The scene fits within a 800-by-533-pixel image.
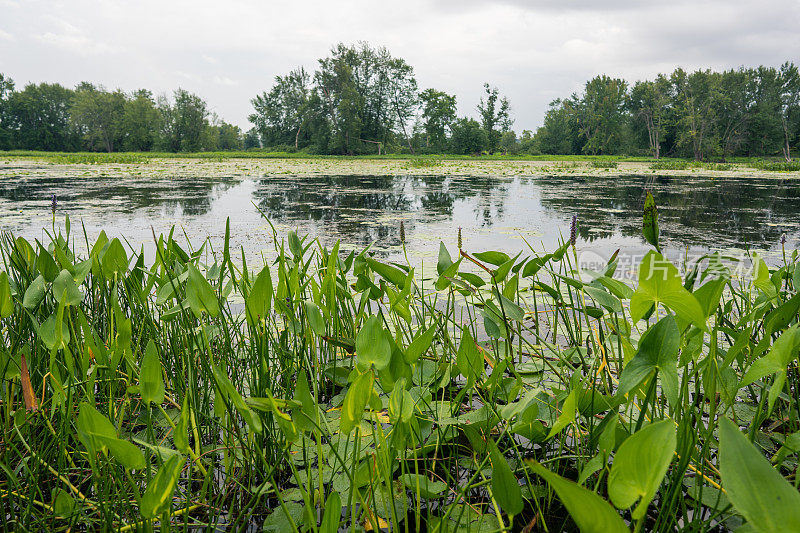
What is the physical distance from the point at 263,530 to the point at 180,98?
35.4m

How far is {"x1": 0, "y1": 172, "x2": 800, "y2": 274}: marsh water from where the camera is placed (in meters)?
3.42

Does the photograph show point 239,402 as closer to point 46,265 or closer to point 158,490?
point 158,490

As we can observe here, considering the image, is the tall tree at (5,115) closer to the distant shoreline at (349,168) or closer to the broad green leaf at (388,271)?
the distant shoreline at (349,168)

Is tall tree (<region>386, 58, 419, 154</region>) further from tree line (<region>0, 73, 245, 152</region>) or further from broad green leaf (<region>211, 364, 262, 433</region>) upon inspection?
broad green leaf (<region>211, 364, 262, 433</region>)

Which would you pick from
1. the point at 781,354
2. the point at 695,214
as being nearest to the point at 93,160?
the point at 695,214

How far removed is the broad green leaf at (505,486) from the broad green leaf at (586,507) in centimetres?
19

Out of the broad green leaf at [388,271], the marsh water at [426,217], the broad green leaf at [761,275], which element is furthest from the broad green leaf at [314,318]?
the marsh water at [426,217]

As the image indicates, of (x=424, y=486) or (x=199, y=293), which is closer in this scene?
(x=424, y=486)

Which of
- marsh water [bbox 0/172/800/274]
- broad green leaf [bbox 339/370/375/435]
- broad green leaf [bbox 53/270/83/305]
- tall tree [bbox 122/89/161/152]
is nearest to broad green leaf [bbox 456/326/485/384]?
broad green leaf [bbox 339/370/375/435]

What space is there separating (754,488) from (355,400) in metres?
0.37

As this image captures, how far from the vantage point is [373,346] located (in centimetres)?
66

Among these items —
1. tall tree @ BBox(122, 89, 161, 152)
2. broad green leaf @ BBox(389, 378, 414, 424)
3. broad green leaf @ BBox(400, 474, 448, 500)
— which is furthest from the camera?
tall tree @ BBox(122, 89, 161, 152)

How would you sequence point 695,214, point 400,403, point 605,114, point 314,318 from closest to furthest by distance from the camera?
1. point 400,403
2. point 314,318
3. point 695,214
4. point 605,114

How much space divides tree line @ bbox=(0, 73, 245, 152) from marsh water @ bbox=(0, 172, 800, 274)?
3019 centimetres
